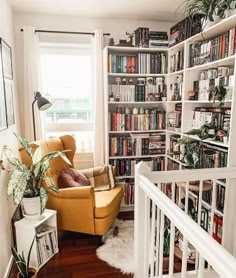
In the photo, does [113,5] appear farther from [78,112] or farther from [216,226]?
[216,226]

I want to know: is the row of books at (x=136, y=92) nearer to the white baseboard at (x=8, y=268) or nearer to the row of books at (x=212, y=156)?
the row of books at (x=212, y=156)

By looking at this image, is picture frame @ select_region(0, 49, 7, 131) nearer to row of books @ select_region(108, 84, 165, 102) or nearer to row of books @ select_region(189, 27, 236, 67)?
row of books @ select_region(108, 84, 165, 102)

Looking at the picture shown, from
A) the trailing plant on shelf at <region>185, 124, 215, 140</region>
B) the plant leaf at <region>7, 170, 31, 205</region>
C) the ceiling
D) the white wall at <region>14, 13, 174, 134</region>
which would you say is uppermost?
the ceiling

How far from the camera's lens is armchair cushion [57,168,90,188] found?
8.46 ft

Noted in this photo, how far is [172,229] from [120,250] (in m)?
1.48

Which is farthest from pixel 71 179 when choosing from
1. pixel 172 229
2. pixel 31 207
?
pixel 172 229

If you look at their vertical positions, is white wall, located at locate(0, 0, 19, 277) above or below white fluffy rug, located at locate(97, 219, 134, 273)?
above

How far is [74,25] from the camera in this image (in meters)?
3.09

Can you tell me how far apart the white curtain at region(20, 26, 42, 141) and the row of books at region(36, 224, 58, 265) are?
1.19 meters

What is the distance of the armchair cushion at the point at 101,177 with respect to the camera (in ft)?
9.47

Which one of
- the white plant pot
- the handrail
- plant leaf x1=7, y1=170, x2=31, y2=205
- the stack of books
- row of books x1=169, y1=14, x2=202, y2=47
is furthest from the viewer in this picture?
the stack of books

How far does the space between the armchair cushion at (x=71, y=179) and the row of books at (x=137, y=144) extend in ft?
1.78

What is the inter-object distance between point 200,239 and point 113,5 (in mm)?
2637

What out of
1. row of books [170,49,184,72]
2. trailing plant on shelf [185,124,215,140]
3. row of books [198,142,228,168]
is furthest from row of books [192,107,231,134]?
row of books [170,49,184,72]
